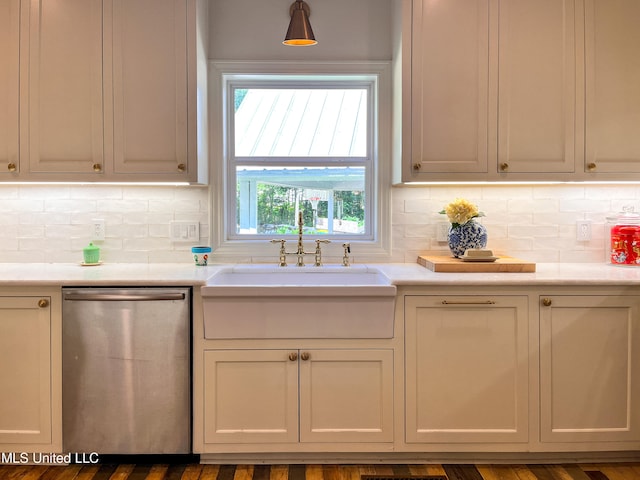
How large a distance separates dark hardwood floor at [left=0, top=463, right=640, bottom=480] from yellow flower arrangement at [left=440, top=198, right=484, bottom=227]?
3.90ft

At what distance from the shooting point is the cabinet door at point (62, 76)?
266 centimetres

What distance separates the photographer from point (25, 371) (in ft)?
7.83

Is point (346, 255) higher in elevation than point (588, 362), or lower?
higher

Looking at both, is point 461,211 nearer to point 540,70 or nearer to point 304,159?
point 540,70

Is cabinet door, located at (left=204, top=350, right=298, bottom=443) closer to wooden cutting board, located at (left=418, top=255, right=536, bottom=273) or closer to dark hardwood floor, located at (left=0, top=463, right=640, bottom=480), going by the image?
dark hardwood floor, located at (left=0, top=463, right=640, bottom=480)

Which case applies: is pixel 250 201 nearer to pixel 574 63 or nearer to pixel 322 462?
pixel 322 462

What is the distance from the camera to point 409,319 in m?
2.38

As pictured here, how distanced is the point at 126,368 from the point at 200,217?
0.97 m

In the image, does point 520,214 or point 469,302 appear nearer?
point 469,302

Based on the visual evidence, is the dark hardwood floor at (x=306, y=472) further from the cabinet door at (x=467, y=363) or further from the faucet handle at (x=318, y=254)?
the faucet handle at (x=318, y=254)

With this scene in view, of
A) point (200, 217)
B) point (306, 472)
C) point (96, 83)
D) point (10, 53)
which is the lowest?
point (306, 472)

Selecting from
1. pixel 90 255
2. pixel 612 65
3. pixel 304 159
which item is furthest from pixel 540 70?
pixel 90 255

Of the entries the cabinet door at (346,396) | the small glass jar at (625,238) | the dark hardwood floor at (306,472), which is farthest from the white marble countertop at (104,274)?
the small glass jar at (625,238)

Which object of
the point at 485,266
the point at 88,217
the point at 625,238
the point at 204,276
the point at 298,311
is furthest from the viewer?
the point at 88,217
